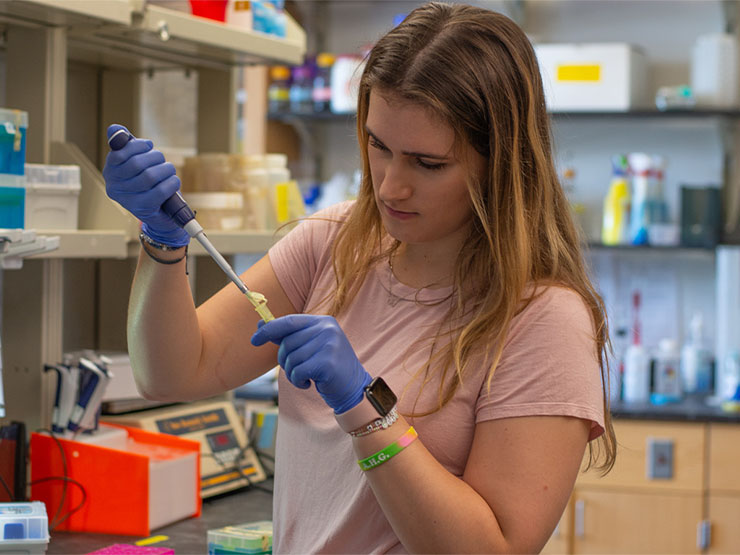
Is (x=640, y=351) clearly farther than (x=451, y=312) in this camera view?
Yes

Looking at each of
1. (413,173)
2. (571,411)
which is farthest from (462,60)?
(571,411)

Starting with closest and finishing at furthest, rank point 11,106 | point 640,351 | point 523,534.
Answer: point 523,534 → point 11,106 → point 640,351

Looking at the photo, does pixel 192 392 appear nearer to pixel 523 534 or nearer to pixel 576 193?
pixel 523 534

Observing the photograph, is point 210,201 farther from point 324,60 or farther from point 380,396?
point 324,60

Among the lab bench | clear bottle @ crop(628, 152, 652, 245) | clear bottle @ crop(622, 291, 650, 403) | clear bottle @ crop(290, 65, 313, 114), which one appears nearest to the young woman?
the lab bench

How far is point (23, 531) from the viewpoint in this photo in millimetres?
1457

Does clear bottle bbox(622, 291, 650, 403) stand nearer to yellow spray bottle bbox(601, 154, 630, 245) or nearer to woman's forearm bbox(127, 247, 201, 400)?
yellow spray bottle bbox(601, 154, 630, 245)

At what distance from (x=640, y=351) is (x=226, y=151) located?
183 centimetres

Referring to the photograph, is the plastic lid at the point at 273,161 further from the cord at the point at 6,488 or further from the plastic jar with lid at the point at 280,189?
the cord at the point at 6,488

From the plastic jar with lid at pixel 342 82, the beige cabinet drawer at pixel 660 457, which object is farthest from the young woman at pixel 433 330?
the plastic jar with lid at pixel 342 82

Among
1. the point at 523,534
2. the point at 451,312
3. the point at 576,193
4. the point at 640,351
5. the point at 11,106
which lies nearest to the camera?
the point at 523,534

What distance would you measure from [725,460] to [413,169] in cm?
238

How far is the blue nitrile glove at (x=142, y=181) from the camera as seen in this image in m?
1.26

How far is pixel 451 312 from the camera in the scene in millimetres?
1357
